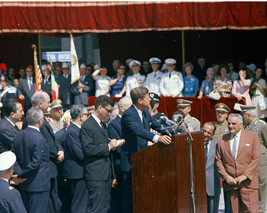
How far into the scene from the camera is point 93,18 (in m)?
14.2

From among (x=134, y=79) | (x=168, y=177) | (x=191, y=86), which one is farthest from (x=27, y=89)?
(x=168, y=177)

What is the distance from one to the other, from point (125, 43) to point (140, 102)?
10654 mm

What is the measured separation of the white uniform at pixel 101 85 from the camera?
14.3 meters

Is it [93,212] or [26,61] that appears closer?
[93,212]

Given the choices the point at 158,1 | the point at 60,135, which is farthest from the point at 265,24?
the point at 60,135

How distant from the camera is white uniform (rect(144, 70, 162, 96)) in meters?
13.6

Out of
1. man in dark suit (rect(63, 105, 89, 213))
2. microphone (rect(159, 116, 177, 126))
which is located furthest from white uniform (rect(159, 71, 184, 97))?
microphone (rect(159, 116, 177, 126))

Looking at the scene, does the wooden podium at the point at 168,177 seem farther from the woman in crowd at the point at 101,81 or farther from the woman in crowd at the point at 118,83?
the woman in crowd at the point at 101,81

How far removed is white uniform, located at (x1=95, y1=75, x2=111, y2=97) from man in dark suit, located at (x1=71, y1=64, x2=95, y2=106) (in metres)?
0.20

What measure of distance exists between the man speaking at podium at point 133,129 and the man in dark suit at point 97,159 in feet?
0.82

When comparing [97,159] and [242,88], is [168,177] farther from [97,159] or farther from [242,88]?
[242,88]

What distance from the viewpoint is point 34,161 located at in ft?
23.7

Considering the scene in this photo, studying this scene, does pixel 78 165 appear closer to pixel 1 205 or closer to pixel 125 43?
pixel 1 205

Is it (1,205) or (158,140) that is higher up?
(158,140)
